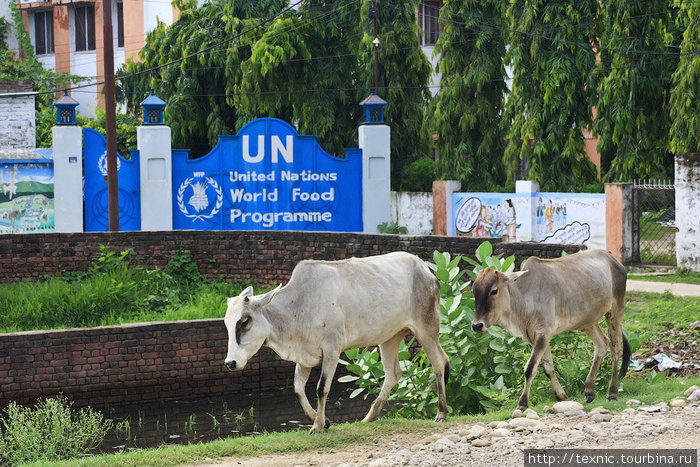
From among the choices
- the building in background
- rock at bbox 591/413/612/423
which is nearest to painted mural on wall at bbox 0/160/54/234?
rock at bbox 591/413/612/423

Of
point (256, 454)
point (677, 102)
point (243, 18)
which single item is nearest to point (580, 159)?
point (677, 102)

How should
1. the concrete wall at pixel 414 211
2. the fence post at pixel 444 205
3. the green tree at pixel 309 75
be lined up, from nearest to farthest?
the fence post at pixel 444 205 < the concrete wall at pixel 414 211 < the green tree at pixel 309 75

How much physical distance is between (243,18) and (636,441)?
25.4 meters

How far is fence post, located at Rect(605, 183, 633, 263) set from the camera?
20812 millimetres

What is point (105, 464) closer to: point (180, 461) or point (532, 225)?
point (180, 461)

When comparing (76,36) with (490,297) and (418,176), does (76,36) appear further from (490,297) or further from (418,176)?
(490,297)

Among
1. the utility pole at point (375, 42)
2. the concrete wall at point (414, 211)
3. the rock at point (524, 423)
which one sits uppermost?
the utility pole at point (375, 42)

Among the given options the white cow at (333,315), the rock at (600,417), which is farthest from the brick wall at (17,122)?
the rock at (600,417)

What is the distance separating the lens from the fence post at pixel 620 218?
68.3 ft

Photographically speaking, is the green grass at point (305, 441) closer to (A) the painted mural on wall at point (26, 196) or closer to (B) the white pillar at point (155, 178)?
(B) the white pillar at point (155, 178)

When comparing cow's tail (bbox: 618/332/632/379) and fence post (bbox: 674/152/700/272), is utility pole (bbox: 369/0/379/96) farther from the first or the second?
cow's tail (bbox: 618/332/632/379)

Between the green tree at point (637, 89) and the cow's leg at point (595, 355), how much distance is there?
51.7 ft

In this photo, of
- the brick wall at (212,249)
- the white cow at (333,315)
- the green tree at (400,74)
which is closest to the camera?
the white cow at (333,315)

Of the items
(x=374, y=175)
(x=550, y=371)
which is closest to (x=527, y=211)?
(x=374, y=175)
